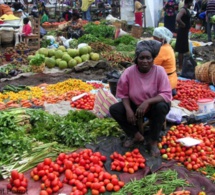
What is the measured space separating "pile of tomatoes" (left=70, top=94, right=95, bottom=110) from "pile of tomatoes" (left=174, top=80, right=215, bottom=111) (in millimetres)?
1540

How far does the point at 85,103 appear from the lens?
244 inches

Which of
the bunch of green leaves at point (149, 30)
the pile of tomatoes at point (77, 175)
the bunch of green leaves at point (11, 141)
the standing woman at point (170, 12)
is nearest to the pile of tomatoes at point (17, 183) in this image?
the pile of tomatoes at point (77, 175)

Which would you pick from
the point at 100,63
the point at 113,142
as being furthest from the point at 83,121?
the point at 100,63

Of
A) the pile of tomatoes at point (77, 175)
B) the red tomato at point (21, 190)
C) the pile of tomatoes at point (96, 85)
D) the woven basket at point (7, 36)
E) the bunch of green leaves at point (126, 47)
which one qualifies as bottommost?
the red tomato at point (21, 190)

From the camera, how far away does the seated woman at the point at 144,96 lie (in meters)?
4.16

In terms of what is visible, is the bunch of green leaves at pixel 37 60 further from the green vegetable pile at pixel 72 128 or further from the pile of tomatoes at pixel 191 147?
the pile of tomatoes at pixel 191 147

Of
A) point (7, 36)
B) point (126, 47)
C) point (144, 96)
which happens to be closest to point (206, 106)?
point (144, 96)

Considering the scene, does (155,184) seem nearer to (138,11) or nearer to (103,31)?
(103,31)

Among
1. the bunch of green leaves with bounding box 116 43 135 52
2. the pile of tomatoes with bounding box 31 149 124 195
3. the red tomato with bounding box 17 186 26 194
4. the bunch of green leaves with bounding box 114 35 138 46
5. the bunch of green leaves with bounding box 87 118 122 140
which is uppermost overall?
the bunch of green leaves with bounding box 114 35 138 46

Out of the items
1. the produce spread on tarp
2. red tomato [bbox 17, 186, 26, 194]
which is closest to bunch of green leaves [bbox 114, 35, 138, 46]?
the produce spread on tarp

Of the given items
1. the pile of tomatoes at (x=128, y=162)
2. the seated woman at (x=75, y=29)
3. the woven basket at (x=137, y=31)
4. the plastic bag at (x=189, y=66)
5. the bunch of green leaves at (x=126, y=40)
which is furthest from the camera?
the woven basket at (x=137, y=31)

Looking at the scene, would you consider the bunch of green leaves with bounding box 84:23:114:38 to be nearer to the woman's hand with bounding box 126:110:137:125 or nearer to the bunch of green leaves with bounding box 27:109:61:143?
the bunch of green leaves with bounding box 27:109:61:143

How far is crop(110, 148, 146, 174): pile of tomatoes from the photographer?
386 centimetres

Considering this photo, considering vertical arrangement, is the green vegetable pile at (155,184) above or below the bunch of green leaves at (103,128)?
below
